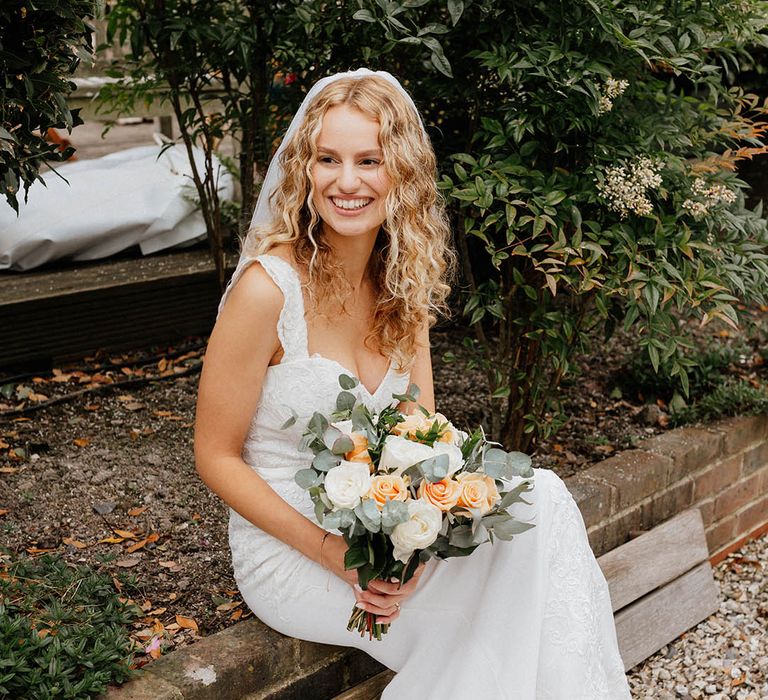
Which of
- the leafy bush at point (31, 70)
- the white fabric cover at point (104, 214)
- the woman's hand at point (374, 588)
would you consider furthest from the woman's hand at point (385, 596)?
the white fabric cover at point (104, 214)

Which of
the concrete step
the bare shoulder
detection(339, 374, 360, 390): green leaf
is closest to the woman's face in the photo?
the bare shoulder

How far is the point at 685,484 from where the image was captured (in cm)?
357

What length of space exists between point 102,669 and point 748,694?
206 centimetres

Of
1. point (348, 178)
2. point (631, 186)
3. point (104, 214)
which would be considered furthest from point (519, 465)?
A: point (104, 214)

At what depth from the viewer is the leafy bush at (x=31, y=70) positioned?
2.00m

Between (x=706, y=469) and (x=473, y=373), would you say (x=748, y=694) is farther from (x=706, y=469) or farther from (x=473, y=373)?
(x=473, y=373)

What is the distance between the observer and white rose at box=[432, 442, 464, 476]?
6.28 ft

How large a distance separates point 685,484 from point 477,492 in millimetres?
1950

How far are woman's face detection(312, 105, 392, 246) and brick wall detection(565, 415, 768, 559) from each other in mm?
1368

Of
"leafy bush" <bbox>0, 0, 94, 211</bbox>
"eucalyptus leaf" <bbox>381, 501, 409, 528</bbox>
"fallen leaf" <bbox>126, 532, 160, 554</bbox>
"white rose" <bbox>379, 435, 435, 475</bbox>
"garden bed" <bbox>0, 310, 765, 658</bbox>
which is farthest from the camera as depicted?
"fallen leaf" <bbox>126, 532, 160, 554</bbox>

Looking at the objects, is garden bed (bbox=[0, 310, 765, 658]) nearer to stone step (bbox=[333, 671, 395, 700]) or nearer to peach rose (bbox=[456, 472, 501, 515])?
stone step (bbox=[333, 671, 395, 700])

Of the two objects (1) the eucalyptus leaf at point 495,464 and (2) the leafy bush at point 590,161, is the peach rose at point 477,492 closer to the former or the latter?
(1) the eucalyptus leaf at point 495,464

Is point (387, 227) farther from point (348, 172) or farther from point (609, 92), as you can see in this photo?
point (609, 92)

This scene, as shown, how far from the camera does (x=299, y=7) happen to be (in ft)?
9.95
